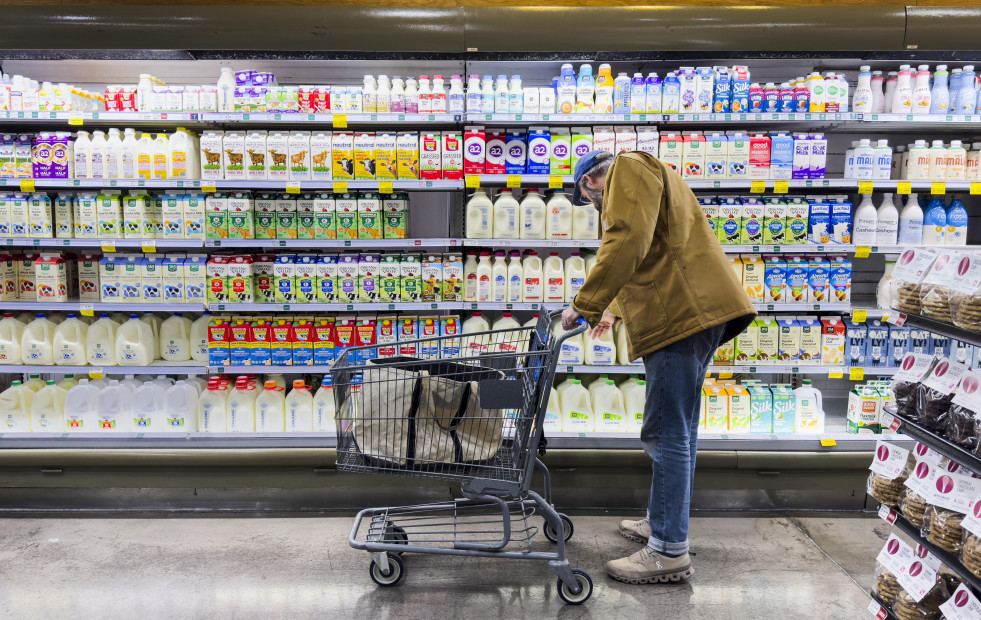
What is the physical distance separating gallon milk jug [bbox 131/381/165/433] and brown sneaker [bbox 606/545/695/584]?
2338 millimetres

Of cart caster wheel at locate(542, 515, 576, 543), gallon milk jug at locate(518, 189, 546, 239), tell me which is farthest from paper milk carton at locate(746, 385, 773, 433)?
gallon milk jug at locate(518, 189, 546, 239)

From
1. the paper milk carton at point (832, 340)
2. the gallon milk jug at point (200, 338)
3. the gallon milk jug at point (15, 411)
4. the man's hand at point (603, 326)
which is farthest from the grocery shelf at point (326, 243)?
the paper milk carton at point (832, 340)

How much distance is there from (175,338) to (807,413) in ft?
10.7

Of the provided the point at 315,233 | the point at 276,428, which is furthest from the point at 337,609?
the point at 315,233

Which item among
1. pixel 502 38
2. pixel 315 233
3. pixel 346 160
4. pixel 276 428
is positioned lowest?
pixel 276 428

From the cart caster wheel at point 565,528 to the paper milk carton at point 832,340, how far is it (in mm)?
1550

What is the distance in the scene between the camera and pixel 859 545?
3328 millimetres

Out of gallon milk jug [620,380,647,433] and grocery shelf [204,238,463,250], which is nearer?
grocery shelf [204,238,463,250]

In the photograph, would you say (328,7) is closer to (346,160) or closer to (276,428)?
(346,160)

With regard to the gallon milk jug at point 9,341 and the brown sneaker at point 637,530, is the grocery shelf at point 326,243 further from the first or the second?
the brown sneaker at point 637,530

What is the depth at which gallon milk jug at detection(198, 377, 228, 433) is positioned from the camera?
373cm

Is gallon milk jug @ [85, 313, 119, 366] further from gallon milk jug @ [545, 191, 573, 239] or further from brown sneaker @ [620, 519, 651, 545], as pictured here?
brown sneaker @ [620, 519, 651, 545]

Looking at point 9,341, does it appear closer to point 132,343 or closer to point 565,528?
point 132,343

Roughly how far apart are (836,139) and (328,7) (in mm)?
2789
